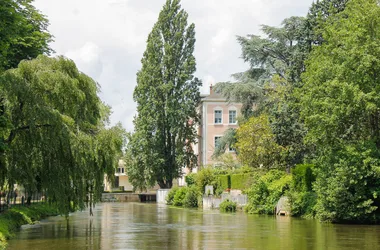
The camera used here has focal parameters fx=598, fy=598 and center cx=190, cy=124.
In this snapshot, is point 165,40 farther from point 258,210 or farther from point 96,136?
point 96,136

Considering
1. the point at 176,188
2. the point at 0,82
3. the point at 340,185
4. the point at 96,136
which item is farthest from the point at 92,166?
the point at 176,188

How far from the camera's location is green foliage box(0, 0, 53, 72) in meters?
18.1

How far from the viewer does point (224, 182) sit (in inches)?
2032

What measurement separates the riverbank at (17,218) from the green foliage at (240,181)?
14594mm

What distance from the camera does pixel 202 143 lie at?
73500 millimetres

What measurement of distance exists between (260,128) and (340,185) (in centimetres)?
1661

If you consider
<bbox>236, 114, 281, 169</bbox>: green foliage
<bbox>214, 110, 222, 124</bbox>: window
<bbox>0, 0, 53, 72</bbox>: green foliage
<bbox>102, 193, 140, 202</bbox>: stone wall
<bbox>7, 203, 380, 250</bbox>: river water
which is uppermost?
<bbox>214, 110, 222, 124</bbox>: window

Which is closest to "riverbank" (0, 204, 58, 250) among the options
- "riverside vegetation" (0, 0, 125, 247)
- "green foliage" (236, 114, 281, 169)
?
"riverside vegetation" (0, 0, 125, 247)

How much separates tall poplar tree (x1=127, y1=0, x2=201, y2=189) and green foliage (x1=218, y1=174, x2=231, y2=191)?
11249 mm

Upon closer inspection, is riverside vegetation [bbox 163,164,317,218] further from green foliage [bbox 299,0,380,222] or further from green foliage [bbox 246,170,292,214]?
green foliage [bbox 299,0,380,222]

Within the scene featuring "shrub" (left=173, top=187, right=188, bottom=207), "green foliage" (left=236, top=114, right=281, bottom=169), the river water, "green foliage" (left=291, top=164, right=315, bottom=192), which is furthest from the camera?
"shrub" (left=173, top=187, right=188, bottom=207)

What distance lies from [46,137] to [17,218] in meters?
10.5

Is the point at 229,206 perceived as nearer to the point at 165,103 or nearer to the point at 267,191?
the point at 267,191

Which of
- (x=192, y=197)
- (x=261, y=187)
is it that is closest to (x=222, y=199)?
(x=192, y=197)
